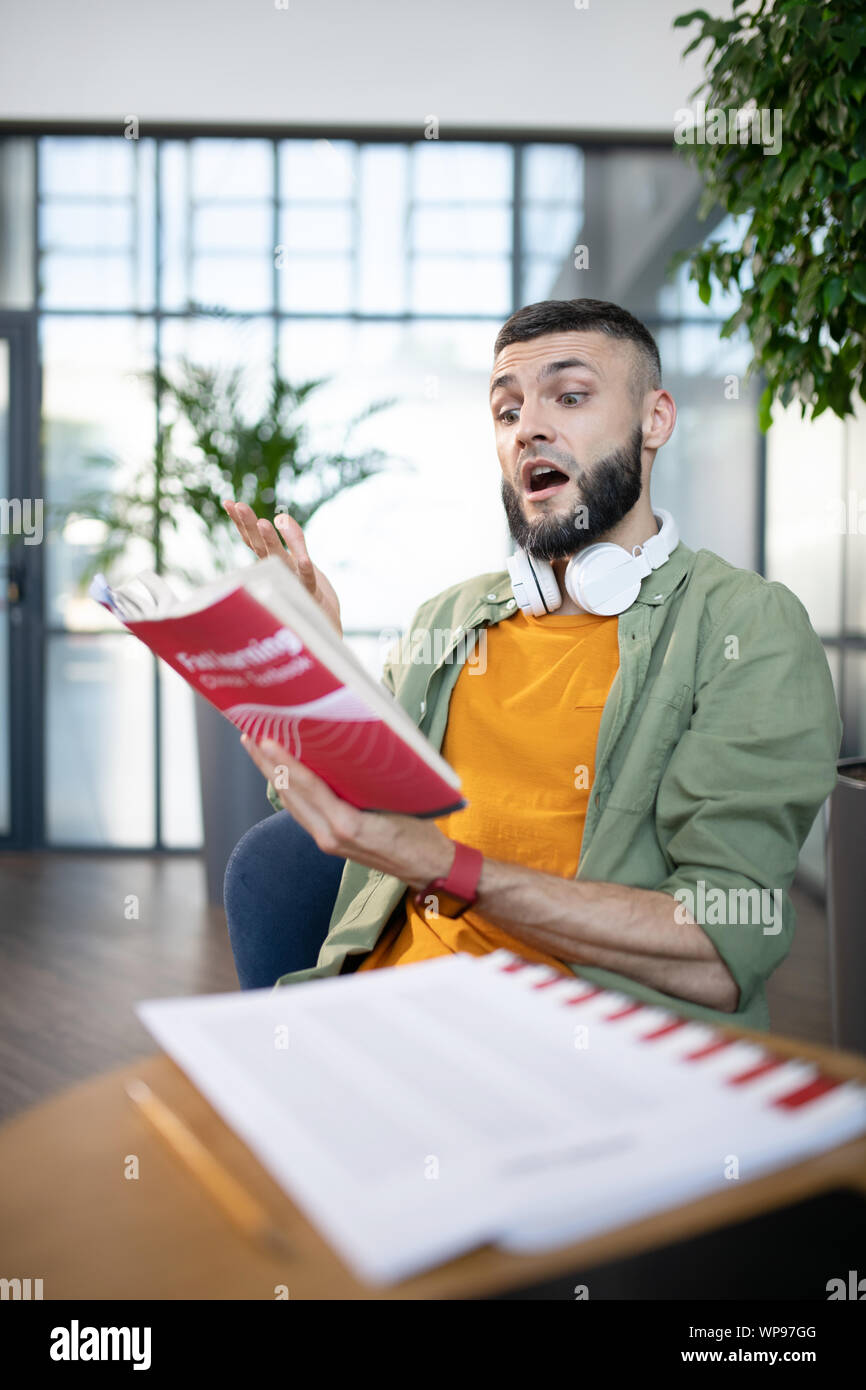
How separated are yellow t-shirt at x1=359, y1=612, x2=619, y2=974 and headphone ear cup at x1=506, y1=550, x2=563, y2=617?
0.03 m

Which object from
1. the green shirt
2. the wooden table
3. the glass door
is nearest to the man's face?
the green shirt

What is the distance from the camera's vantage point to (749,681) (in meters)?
1.33

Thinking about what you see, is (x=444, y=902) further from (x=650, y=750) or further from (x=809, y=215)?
(x=809, y=215)

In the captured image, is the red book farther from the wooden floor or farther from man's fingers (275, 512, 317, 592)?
the wooden floor

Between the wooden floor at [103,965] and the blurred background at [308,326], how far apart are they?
0.17 m

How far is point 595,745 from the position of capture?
4.77ft

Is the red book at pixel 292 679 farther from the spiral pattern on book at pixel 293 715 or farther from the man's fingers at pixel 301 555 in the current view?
the man's fingers at pixel 301 555

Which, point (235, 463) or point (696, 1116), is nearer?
point (696, 1116)

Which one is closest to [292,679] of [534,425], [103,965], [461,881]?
[461,881]

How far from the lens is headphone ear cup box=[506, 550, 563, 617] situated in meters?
1.64

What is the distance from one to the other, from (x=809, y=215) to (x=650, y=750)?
51.3 inches

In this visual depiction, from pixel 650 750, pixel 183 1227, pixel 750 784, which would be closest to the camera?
pixel 183 1227
